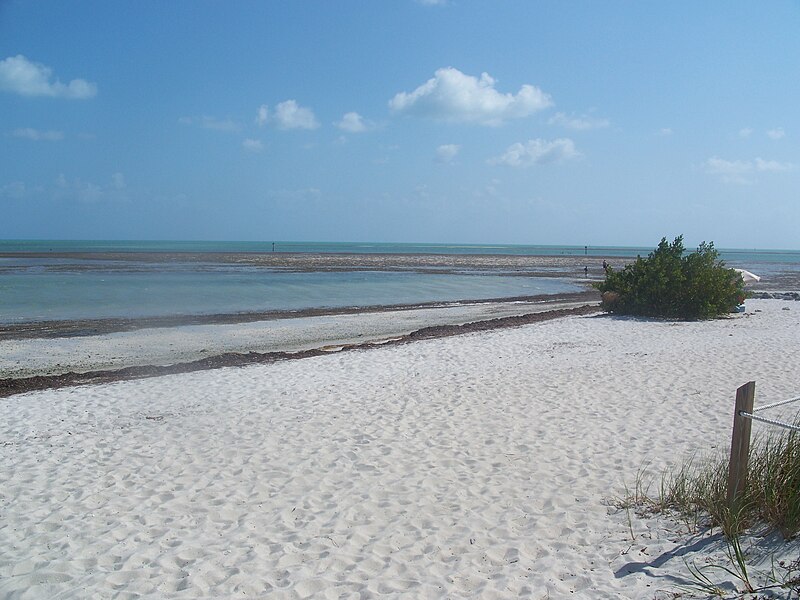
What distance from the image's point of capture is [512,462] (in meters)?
6.28

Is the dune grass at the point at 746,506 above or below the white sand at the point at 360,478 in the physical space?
above

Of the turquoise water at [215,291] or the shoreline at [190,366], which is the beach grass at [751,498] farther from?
the turquoise water at [215,291]

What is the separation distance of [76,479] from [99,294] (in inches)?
892

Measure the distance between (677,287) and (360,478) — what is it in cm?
1465

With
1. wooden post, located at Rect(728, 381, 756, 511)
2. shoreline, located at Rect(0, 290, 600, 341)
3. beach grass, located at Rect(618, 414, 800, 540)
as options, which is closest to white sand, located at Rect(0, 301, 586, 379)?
shoreline, located at Rect(0, 290, 600, 341)

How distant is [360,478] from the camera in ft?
19.5

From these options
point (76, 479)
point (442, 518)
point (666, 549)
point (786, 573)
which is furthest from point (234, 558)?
point (786, 573)

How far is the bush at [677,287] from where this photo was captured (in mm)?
17891

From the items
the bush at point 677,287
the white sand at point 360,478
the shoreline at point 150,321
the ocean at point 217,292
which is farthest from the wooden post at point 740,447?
the ocean at point 217,292

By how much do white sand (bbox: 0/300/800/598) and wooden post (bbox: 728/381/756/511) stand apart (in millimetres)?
348

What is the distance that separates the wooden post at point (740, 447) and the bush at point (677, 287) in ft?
47.7

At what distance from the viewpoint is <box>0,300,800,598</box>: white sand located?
13.7 feet

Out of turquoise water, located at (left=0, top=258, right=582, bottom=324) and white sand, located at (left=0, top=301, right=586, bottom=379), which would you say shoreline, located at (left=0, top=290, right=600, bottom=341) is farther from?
turquoise water, located at (left=0, top=258, right=582, bottom=324)

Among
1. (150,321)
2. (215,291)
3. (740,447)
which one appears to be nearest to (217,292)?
(215,291)
